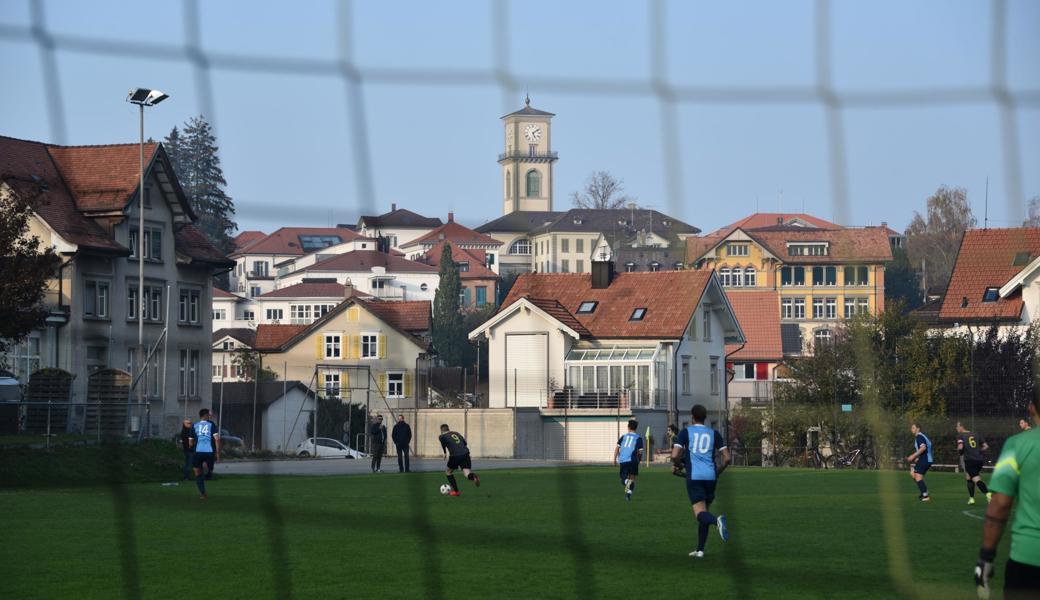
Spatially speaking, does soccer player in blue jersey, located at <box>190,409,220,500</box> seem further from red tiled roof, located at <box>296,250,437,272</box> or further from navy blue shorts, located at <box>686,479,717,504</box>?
red tiled roof, located at <box>296,250,437,272</box>

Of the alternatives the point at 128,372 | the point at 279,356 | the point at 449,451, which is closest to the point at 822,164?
the point at 128,372

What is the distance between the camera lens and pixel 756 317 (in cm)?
2130

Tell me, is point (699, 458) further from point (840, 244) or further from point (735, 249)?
point (840, 244)

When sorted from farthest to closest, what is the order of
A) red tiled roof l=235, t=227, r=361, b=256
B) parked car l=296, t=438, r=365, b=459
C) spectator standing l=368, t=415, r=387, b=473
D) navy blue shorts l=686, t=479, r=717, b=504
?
parked car l=296, t=438, r=365, b=459
spectator standing l=368, t=415, r=387, b=473
navy blue shorts l=686, t=479, r=717, b=504
red tiled roof l=235, t=227, r=361, b=256

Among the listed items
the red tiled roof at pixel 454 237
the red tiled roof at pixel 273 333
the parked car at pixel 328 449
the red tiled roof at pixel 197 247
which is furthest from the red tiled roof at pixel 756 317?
the parked car at pixel 328 449

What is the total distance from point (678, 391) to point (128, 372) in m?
18.3

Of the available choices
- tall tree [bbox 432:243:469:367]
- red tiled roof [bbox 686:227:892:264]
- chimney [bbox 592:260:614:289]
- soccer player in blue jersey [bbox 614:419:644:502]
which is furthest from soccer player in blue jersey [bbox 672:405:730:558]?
soccer player in blue jersey [bbox 614:419:644:502]

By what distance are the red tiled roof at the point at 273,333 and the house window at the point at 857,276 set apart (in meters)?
4.45

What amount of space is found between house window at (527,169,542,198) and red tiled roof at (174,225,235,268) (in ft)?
7.06

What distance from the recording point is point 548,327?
1753 centimetres

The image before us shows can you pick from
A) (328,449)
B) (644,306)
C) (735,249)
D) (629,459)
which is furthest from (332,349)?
(328,449)

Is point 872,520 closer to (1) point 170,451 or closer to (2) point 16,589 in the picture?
(2) point 16,589

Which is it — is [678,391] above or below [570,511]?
above

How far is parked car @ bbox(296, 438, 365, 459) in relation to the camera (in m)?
41.4
